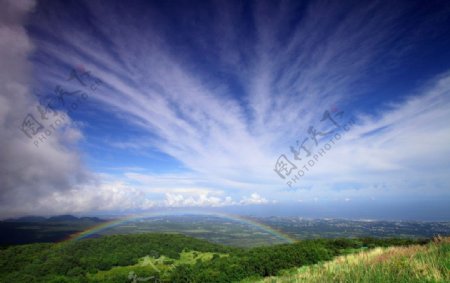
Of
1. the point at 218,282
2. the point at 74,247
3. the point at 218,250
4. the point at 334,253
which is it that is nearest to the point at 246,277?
the point at 218,282

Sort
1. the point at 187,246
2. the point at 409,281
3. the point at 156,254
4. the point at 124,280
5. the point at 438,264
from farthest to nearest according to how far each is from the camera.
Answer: the point at 187,246
the point at 156,254
the point at 124,280
the point at 438,264
the point at 409,281

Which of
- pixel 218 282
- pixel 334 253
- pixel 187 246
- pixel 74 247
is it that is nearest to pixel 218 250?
pixel 187 246

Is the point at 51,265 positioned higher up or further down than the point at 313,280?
further down

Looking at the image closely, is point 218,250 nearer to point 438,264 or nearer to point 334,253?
point 334,253

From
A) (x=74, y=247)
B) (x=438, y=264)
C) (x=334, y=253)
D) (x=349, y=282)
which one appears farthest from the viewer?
(x=74, y=247)

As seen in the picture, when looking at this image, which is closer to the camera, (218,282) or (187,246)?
(218,282)

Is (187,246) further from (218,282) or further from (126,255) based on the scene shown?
(218,282)

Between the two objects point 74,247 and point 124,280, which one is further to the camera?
point 74,247

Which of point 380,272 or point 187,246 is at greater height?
point 380,272

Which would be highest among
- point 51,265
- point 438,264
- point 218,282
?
point 438,264
